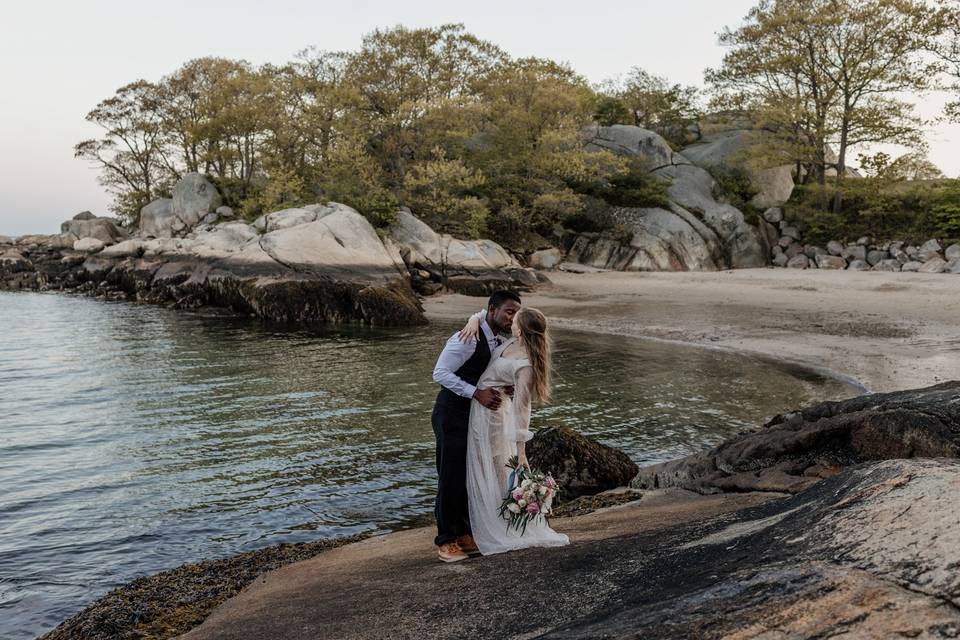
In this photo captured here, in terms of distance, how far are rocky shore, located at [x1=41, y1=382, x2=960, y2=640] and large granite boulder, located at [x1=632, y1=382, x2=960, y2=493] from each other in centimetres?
2

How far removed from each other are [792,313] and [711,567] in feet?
74.1

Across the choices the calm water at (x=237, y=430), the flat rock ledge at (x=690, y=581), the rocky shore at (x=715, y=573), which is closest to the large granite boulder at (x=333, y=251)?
the calm water at (x=237, y=430)

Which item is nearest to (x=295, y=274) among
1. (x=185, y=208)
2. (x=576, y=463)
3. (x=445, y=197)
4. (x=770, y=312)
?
(x=445, y=197)

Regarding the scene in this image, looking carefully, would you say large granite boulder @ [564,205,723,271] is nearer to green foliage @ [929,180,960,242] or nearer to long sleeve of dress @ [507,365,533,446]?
green foliage @ [929,180,960,242]

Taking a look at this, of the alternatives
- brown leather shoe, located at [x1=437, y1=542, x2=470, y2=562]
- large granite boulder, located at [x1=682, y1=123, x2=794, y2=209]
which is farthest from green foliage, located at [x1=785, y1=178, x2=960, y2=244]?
brown leather shoe, located at [x1=437, y1=542, x2=470, y2=562]

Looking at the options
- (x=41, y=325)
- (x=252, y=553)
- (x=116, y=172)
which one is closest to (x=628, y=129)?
(x=41, y=325)

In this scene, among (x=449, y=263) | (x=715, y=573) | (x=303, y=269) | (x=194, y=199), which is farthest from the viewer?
(x=194, y=199)

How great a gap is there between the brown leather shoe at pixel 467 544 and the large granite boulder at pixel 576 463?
10.4ft

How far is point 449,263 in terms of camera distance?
3516 centimetres

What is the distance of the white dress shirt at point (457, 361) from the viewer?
5.71 meters

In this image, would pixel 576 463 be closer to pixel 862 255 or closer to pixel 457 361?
pixel 457 361

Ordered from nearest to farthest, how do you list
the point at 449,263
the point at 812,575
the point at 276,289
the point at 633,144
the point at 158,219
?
the point at 812,575
the point at 276,289
the point at 449,263
the point at 158,219
the point at 633,144

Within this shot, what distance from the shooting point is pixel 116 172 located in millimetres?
57312

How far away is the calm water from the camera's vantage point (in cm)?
782
